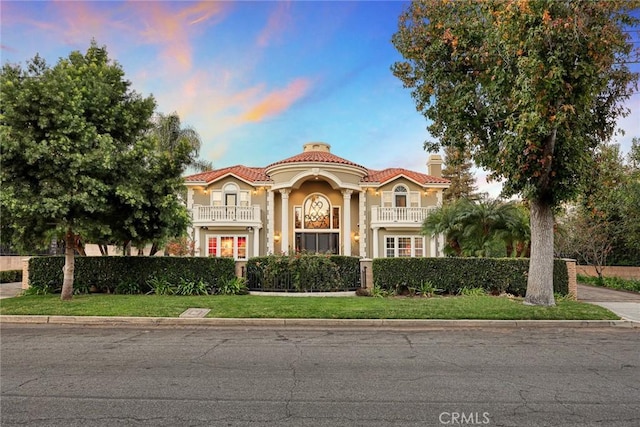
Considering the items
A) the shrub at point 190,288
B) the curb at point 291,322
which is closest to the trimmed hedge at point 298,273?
the shrub at point 190,288

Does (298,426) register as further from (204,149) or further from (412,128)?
(204,149)

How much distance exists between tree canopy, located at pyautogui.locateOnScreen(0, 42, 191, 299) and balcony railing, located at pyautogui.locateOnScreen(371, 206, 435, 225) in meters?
14.2

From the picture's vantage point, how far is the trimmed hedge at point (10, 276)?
21047 millimetres

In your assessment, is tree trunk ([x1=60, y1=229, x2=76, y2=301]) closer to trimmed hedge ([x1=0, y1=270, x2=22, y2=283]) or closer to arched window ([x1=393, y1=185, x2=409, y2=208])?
trimmed hedge ([x1=0, y1=270, x2=22, y2=283])

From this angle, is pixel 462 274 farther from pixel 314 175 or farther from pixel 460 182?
pixel 460 182

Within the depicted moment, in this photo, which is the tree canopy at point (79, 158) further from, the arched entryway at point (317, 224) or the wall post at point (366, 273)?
the arched entryway at point (317, 224)

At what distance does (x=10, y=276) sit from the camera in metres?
21.6

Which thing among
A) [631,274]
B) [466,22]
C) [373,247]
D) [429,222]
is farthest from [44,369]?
[631,274]

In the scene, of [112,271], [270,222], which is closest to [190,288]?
[112,271]

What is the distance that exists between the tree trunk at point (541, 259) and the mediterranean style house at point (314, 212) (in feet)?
38.6

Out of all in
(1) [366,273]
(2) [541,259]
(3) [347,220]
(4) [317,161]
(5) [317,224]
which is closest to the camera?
(2) [541,259]

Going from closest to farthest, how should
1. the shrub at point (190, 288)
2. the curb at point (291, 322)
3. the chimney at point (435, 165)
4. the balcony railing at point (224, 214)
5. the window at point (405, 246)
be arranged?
the curb at point (291, 322), the shrub at point (190, 288), the balcony railing at point (224, 214), the window at point (405, 246), the chimney at point (435, 165)

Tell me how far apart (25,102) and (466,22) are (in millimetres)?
12691

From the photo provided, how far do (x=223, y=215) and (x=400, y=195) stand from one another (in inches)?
438
